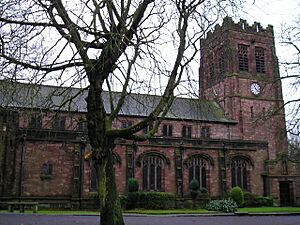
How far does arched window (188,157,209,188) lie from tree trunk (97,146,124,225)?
27.9m

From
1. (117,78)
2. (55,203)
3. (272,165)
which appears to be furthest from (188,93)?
(272,165)

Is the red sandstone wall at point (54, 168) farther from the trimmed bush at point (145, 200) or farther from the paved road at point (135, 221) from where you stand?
the paved road at point (135, 221)

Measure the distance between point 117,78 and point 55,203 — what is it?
2445cm

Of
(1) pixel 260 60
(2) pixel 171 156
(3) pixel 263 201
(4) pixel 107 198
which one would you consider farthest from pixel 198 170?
(4) pixel 107 198

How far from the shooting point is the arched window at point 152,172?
37312 mm

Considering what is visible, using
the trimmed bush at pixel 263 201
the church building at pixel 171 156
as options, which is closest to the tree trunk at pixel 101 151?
the church building at pixel 171 156

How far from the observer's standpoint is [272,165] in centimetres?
4141

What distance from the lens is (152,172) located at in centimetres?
3756

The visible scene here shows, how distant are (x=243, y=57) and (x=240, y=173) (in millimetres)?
17444

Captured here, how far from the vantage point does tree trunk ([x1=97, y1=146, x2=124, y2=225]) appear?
36.2ft

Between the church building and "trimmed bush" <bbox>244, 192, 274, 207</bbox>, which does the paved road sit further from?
"trimmed bush" <bbox>244, 192, 274, 207</bbox>

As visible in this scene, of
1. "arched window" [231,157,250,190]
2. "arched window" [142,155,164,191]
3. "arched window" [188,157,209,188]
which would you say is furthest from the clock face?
"arched window" [142,155,164,191]

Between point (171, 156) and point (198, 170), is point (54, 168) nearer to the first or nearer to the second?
point (171, 156)

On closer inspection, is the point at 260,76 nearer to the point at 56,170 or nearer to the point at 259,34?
the point at 259,34
